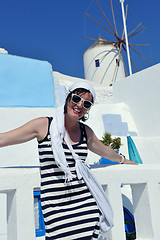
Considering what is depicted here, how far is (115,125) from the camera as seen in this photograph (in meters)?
11.5

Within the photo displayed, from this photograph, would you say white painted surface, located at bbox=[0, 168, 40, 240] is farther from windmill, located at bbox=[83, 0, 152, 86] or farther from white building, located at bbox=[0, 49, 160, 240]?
windmill, located at bbox=[83, 0, 152, 86]

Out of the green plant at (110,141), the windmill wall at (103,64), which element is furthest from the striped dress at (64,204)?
the windmill wall at (103,64)

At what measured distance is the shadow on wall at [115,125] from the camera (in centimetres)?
1122

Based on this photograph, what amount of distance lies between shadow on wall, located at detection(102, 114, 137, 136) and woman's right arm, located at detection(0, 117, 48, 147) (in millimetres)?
9817

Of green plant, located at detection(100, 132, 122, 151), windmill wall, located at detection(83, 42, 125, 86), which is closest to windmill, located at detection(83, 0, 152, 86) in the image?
windmill wall, located at detection(83, 42, 125, 86)

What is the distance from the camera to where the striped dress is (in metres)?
1.27

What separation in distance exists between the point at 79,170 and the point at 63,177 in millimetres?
101

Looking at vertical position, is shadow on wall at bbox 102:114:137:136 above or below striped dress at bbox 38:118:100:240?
above

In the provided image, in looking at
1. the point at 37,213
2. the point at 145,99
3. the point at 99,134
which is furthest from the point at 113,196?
the point at 145,99

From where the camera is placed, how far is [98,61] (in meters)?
21.0

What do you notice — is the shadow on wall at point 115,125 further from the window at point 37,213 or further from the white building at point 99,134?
the window at point 37,213

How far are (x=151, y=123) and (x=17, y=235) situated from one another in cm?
1054

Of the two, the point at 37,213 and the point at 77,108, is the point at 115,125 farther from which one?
the point at 77,108

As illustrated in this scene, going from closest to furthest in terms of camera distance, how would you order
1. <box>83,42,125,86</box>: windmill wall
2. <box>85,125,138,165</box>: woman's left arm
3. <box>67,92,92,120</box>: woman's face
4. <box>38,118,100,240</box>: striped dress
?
1. <box>38,118,100,240</box>: striped dress
2. <box>67,92,92,120</box>: woman's face
3. <box>85,125,138,165</box>: woman's left arm
4. <box>83,42,125,86</box>: windmill wall
